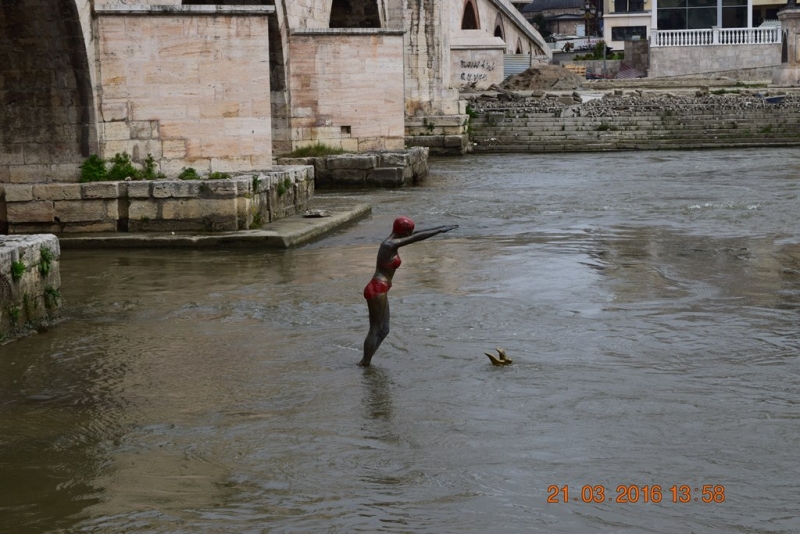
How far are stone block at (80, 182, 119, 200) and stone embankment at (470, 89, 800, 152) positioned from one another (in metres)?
15.8

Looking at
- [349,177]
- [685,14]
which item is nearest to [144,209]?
[349,177]

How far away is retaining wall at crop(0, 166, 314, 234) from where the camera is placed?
1114 cm

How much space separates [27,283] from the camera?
24.7 ft

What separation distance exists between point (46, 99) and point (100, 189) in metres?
0.97

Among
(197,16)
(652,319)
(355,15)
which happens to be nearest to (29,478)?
(652,319)

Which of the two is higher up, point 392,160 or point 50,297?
point 392,160

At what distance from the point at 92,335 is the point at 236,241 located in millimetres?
3575

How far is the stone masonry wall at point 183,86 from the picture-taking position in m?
11.3

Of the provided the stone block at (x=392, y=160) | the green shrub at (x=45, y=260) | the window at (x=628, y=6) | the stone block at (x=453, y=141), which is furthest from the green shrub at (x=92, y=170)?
the window at (x=628, y=6)

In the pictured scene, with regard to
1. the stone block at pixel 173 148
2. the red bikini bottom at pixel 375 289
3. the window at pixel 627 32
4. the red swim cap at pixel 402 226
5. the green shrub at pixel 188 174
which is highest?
the window at pixel 627 32

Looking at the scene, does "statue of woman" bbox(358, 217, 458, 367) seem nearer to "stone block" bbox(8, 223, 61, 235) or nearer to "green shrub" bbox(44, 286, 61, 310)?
"green shrub" bbox(44, 286, 61, 310)

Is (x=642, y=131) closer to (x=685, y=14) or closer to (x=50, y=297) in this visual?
(x=50, y=297)
